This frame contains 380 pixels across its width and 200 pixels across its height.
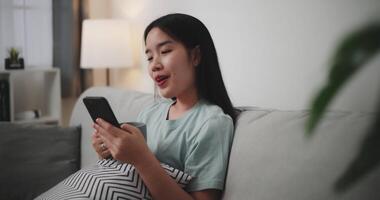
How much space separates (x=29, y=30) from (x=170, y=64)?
82.8 inches

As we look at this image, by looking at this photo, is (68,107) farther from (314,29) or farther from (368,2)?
(368,2)

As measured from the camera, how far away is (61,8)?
3000 millimetres

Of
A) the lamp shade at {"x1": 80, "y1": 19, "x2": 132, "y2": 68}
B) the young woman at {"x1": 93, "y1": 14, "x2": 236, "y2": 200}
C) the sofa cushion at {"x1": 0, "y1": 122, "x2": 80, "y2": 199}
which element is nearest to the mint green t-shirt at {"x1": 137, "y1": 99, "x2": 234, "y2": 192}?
the young woman at {"x1": 93, "y1": 14, "x2": 236, "y2": 200}

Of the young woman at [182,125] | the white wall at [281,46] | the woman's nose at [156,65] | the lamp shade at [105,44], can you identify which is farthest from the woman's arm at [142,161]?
the lamp shade at [105,44]

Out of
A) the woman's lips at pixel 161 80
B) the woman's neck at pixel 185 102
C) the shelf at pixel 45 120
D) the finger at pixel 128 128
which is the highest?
the woman's lips at pixel 161 80

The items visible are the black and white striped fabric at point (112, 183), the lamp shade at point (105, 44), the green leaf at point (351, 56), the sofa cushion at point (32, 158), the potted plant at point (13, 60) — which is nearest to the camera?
the green leaf at point (351, 56)

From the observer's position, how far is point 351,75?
0.99 ft

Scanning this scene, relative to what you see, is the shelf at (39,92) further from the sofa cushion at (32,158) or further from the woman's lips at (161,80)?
the woman's lips at (161,80)

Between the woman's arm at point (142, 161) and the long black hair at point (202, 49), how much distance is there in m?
0.30

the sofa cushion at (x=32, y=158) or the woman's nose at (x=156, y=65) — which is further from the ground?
the woman's nose at (x=156, y=65)

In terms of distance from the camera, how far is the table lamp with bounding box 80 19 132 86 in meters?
2.50

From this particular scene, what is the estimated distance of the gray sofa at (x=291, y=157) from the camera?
87cm

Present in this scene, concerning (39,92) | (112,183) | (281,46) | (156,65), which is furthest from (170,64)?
(39,92)

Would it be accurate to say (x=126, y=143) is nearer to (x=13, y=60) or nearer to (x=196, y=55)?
(x=196, y=55)
